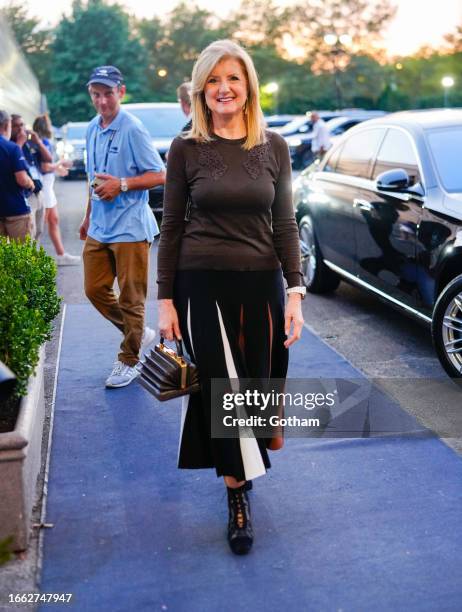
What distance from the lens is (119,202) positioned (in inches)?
221

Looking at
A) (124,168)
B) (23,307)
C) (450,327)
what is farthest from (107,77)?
(450,327)

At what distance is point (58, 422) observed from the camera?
5.23 m

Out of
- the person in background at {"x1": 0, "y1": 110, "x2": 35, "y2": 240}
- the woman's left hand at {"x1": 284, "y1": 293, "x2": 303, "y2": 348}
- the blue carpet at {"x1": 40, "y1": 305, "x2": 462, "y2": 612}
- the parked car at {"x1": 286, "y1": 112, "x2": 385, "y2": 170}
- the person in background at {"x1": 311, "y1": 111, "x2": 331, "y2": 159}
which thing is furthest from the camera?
the parked car at {"x1": 286, "y1": 112, "x2": 385, "y2": 170}

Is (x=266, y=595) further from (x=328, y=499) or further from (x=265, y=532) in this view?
(x=328, y=499)

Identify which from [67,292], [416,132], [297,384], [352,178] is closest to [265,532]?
[297,384]

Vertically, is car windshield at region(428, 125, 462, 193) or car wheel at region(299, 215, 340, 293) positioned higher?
car windshield at region(428, 125, 462, 193)

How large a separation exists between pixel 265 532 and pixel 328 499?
0.44 metres

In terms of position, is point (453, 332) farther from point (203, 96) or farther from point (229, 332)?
point (203, 96)

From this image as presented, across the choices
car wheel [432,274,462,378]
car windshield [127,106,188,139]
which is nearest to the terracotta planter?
car wheel [432,274,462,378]

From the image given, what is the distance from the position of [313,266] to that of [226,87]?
531cm

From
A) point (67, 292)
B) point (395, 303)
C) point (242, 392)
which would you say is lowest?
point (67, 292)

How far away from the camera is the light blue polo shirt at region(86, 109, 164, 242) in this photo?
5605mm

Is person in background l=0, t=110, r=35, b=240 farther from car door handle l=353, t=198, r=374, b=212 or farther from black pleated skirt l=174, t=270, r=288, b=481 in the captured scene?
black pleated skirt l=174, t=270, r=288, b=481
